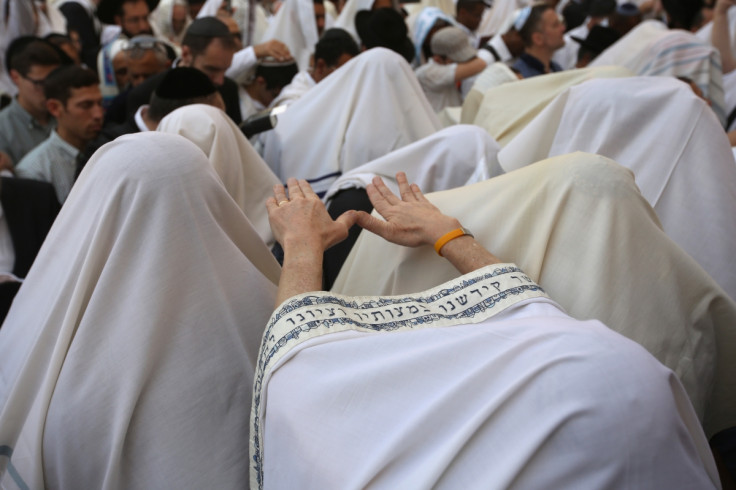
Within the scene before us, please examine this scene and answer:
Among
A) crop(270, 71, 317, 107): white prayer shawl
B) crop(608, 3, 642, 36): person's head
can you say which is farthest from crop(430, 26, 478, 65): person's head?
crop(608, 3, 642, 36): person's head

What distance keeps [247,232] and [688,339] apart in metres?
1.14

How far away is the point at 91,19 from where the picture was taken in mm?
6621

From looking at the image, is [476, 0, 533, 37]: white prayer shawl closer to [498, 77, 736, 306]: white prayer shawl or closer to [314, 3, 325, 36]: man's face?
[314, 3, 325, 36]: man's face

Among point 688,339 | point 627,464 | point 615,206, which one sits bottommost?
point 688,339

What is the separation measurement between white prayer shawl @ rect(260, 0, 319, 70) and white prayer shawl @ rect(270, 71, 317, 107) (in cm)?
153

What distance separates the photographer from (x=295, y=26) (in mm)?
6121

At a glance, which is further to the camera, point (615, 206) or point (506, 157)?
point (506, 157)

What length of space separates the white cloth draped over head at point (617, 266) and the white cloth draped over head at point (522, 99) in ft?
6.35

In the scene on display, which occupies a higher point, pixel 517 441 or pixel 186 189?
pixel 186 189

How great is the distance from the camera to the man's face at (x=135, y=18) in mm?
6102

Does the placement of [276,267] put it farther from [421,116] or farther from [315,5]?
[315,5]

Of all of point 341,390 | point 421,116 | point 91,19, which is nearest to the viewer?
point 341,390

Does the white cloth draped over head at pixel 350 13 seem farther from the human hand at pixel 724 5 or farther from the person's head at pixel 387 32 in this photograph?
the human hand at pixel 724 5

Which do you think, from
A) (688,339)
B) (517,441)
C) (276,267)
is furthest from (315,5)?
(517,441)
